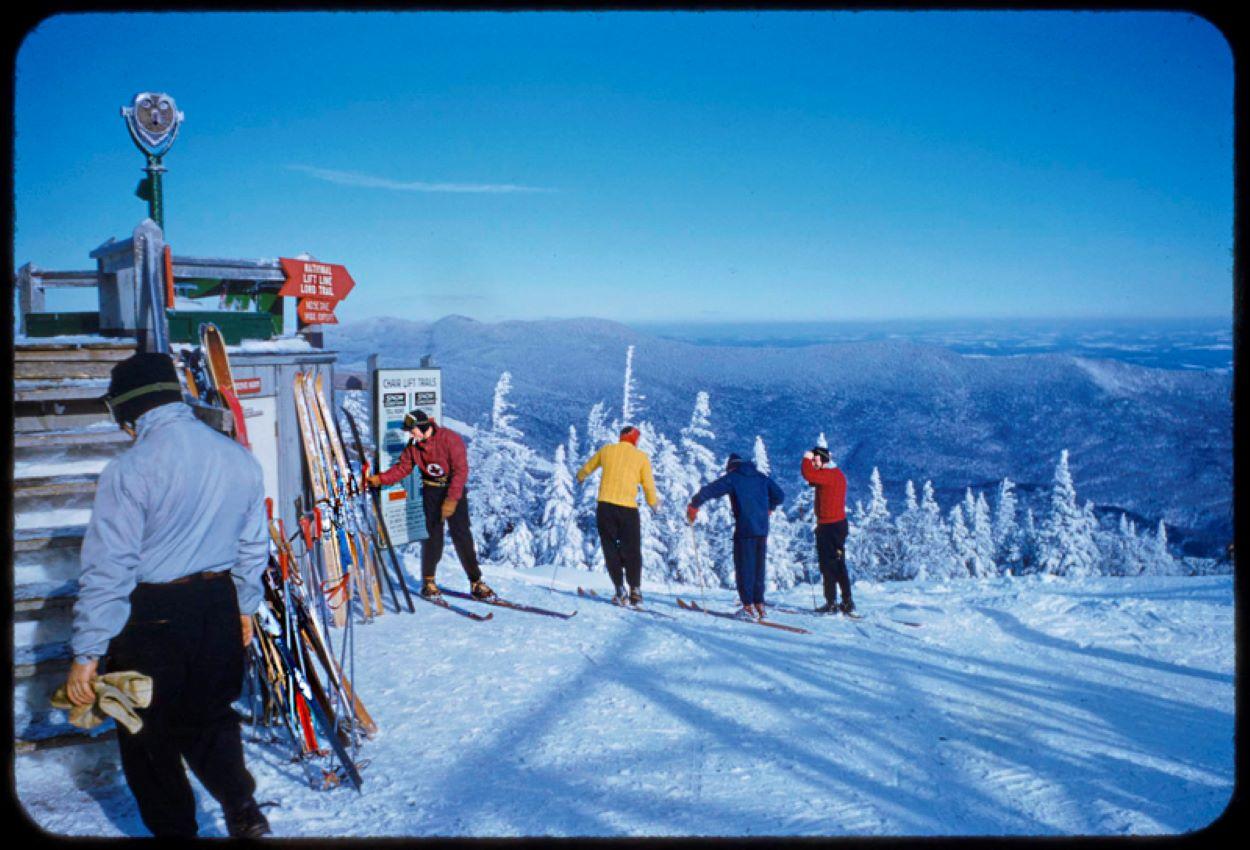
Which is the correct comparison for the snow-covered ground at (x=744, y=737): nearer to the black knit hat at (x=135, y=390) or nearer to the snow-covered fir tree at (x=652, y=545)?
the black knit hat at (x=135, y=390)

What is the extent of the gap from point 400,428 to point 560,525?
20.8 m

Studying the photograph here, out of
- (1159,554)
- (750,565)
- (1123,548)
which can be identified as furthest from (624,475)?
(1159,554)

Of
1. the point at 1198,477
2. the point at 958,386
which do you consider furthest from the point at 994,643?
the point at 958,386

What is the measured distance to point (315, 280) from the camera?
7.48m

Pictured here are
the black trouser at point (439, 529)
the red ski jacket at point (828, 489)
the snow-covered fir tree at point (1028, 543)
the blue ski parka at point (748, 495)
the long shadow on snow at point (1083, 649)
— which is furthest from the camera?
the snow-covered fir tree at point (1028, 543)

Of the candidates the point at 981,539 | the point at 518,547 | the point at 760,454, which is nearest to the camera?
the point at 760,454

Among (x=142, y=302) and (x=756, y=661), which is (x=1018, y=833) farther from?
(x=142, y=302)

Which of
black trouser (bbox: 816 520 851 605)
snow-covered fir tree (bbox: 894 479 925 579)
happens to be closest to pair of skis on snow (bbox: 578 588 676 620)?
black trouser (bbox: 816 520 851 605)

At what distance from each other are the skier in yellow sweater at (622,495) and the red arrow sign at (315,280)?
10.8ft

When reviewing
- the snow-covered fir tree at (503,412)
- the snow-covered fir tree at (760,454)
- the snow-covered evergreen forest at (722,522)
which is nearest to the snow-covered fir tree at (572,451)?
the snow-covered evergreen forest at (722,522)

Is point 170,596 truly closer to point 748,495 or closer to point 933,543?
point 748,495

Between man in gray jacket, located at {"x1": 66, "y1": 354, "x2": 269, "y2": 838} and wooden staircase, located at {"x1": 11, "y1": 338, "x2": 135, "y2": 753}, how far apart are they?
3.84 feet

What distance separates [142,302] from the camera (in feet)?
16.8

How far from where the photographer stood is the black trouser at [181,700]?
2.84m
